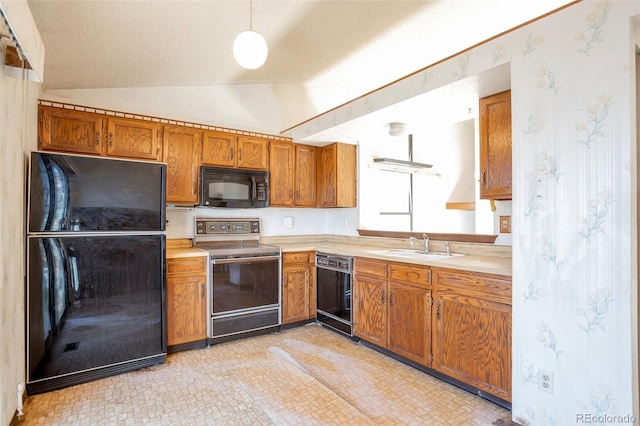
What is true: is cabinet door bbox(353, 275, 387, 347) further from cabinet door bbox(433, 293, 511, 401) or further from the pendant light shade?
the pendant light shade

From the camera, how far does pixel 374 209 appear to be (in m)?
4.08

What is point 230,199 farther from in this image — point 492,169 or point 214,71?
point 492,169

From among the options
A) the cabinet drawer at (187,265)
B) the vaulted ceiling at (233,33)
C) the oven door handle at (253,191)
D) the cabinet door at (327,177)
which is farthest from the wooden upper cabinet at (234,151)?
the cabinet drawer at (187,265)

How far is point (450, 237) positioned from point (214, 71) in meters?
2.68

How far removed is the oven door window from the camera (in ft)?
10.2

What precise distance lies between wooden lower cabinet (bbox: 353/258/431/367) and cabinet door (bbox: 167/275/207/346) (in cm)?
143

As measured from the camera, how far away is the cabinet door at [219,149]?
3367mm

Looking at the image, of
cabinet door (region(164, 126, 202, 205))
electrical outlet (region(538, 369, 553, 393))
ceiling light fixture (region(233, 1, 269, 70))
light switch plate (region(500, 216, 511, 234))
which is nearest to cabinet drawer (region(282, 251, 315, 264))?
cabinet door (region(164, 126, 202, 205))

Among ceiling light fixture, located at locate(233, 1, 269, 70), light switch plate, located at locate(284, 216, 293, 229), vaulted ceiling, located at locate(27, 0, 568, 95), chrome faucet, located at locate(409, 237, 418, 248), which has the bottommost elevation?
chrome faucet, located at locate(409, 237, 418, 248)

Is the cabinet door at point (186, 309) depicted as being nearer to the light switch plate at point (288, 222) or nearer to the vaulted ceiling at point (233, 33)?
the light switch plate at point (288, 222)

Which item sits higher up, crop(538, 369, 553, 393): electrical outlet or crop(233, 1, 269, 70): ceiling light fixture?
crop(233, 1, 269, 70): ceiling light fixture

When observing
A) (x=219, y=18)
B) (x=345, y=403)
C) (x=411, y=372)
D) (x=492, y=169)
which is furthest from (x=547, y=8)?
(x=345, y=403)

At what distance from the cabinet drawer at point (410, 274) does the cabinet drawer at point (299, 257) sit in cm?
111

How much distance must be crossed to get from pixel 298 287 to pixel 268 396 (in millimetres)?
1427
